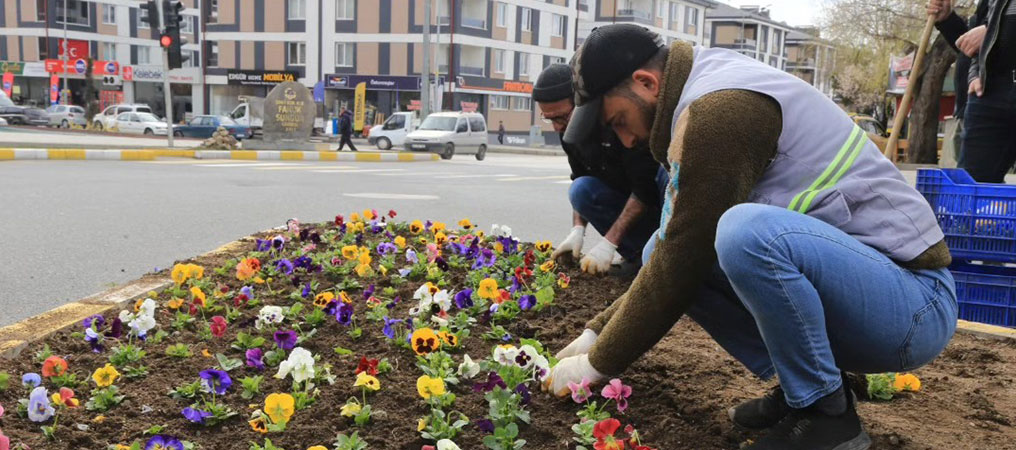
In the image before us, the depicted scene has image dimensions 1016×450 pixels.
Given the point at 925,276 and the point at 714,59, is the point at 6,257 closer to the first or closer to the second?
the point at 714,59

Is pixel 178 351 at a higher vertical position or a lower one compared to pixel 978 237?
lower

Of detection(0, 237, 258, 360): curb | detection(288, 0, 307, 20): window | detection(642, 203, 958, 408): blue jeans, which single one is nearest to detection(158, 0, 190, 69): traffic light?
detection(0, 237, 258, 360): curb

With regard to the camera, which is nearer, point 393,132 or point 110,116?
point 393,132

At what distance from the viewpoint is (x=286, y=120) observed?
24234mm

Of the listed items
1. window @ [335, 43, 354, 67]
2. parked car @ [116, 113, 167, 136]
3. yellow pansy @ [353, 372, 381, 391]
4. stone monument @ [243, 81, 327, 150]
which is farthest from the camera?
window @ [335, 43, 354, 67]

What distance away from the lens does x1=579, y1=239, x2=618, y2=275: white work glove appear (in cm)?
395

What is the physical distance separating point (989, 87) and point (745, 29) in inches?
3125

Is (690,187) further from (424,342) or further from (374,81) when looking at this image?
(374,81)

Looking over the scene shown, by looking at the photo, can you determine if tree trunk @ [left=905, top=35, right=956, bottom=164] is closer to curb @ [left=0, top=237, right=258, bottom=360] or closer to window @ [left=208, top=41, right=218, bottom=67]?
curb @ [left=0, top=237, right=258, bottom=360]

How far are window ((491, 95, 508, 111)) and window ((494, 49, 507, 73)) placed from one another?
5.14 ft

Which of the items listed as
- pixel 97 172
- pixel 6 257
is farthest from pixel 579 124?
pixel 97 172

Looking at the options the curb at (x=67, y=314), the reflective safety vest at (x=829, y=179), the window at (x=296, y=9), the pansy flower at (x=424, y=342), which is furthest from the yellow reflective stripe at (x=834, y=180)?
the window at (x=296, y=9)

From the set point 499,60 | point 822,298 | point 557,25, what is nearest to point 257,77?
point 499,60

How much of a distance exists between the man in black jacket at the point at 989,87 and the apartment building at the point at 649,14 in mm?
56504
